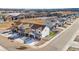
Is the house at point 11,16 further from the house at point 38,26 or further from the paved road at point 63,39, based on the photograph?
the paved road at point 63,39

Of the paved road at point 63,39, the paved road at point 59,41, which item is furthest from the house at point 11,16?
the paved road at point 63,39

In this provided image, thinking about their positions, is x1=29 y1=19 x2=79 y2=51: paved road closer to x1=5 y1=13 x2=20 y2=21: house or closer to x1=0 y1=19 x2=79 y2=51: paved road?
x1=0 y1=19 x2=79 y2=51: paved road

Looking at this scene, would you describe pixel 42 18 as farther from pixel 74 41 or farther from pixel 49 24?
pixel 74 41

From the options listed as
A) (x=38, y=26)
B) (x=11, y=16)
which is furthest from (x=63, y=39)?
(x=11, y=16)

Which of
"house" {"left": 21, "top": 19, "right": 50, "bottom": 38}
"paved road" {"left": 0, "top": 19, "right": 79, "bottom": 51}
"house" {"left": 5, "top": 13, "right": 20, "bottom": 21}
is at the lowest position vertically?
"paved road" {"left": 0, "top": 19, "right": 79, "bottom": 51}

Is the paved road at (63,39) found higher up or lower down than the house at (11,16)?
lower down

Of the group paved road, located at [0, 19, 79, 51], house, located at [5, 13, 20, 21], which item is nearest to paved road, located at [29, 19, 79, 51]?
paved road, located at [0, 19, 79, 51]

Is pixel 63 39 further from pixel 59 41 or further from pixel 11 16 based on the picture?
pixel 11 16

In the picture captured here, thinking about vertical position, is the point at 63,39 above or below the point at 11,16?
below

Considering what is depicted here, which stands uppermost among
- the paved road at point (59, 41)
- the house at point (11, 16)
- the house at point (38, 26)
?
the house at point (11, 16)
